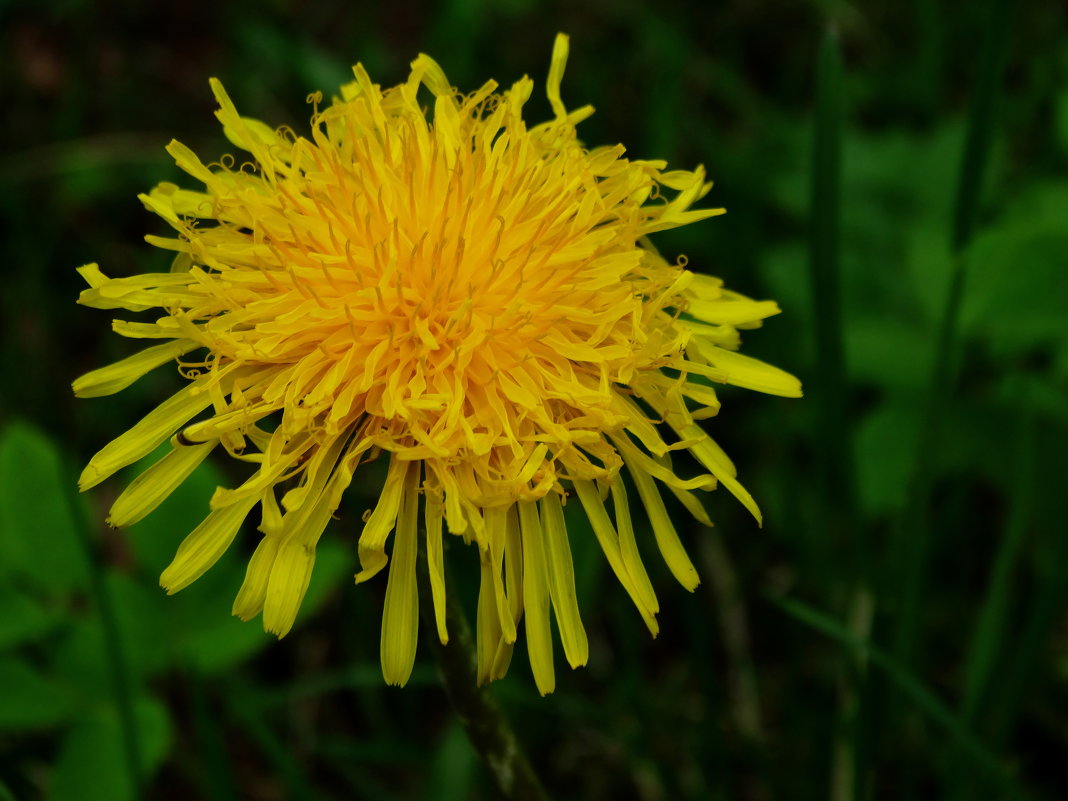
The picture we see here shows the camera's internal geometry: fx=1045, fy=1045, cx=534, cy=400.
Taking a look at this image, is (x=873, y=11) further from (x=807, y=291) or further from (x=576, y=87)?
(x=807, y=291)

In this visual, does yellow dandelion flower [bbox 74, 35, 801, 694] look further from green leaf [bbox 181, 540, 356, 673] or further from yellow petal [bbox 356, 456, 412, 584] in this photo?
green leaf [bbox 181, 540, 356, 673]


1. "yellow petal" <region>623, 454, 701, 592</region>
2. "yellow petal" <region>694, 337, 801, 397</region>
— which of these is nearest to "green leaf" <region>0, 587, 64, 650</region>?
"yellow petal" <region>623, 454, 701, 592</region>

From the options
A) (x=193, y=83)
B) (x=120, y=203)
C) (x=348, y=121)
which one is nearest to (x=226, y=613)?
(x=348, y=121)

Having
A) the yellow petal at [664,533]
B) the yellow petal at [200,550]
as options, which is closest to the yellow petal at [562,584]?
the yellow petal at [664,533]

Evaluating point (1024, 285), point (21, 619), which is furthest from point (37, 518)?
point (1024, 285)

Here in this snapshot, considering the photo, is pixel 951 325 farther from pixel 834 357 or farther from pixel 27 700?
pixel 27 700
